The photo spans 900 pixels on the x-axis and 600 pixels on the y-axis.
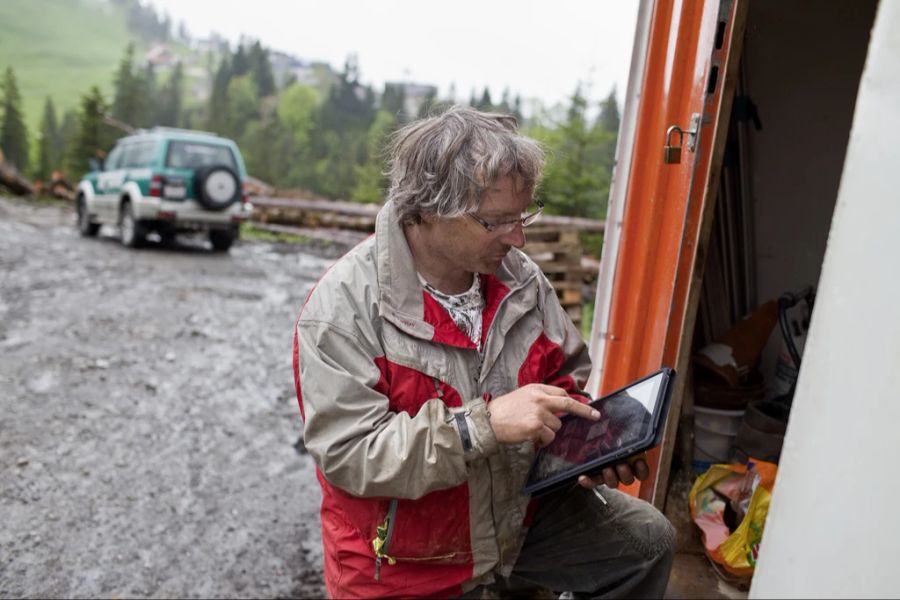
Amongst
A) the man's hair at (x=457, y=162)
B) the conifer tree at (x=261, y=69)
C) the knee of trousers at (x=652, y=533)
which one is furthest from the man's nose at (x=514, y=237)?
the conifer tree at (x=261, y=69)

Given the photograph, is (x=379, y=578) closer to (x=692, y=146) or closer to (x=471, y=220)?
(x=471, y=220)

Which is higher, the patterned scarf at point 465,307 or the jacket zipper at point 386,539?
the patterned scarf at point 465,307

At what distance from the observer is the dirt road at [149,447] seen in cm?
303

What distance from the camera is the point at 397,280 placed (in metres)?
1.78

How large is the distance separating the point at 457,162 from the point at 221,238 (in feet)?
34.9

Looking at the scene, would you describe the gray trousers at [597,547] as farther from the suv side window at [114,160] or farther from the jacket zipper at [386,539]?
the suv side window at [114,160]

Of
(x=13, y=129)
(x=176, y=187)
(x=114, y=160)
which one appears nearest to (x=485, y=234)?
(x=176, y=187)

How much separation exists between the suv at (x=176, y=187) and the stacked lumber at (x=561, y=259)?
6284 mm

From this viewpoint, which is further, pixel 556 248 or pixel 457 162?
pixel 556 248

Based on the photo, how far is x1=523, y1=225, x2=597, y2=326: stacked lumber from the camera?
634 centimetres

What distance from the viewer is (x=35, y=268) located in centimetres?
874

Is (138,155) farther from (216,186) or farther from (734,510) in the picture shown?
(734,510)

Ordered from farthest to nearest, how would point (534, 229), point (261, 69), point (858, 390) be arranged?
point (261, 69), point (534, 229), point (858, 390)

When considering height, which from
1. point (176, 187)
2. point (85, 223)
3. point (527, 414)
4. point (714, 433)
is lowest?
point (85, 223)
